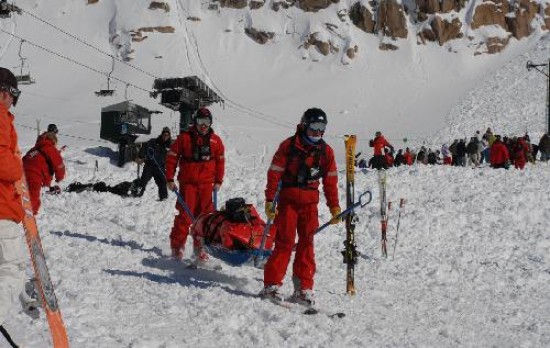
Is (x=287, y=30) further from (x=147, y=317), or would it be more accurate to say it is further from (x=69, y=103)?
(x=147, y=317)

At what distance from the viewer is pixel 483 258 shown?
9.84 metres

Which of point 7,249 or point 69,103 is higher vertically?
point 69,103

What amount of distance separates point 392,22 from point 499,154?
5683 centimetres

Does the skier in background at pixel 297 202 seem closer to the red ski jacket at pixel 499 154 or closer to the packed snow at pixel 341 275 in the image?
the packed snow at pixel 341 275

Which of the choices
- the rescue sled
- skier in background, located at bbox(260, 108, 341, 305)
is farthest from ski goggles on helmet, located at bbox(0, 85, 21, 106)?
the rescue sled

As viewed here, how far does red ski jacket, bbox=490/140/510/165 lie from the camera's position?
21.0 metres

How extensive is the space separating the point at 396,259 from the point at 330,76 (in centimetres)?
6057

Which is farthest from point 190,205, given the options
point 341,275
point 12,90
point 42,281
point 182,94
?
point 182,94

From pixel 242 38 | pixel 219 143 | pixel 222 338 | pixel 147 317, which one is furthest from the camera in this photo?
pixel 242 38

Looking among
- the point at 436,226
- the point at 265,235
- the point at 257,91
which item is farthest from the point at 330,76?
the point at 265,235

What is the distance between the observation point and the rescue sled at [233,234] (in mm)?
7109

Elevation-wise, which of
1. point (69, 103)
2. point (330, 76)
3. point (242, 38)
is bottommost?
point (69, 103)


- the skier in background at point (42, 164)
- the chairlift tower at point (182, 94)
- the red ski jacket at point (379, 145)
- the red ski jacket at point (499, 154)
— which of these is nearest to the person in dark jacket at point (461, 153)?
the red ski jacket at point (499, 154)

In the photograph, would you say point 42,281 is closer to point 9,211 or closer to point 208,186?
point 9,211
